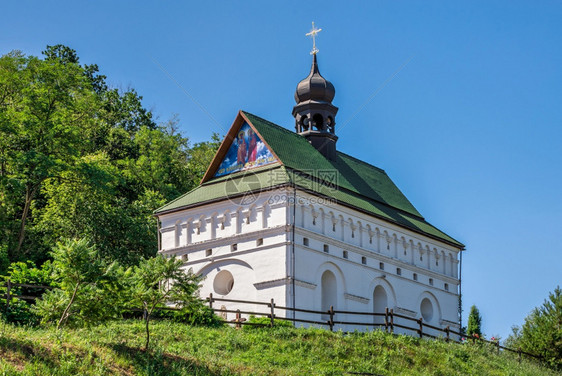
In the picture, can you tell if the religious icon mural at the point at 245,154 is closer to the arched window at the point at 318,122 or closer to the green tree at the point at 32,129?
the arched window at the point at 318,122

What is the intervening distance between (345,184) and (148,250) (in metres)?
12.6

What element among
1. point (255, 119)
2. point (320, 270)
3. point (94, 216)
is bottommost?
point (320, 270)

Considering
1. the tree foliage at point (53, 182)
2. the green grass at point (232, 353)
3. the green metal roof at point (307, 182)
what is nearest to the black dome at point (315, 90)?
the green metal roof at point (307, 182)

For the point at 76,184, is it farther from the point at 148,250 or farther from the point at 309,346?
the point at 309,346

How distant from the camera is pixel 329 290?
45594 mm

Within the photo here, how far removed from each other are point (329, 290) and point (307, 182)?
5435 mm

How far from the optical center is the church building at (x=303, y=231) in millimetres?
43438

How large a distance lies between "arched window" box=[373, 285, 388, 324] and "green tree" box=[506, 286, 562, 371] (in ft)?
24.1

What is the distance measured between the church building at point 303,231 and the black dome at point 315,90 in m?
0.07

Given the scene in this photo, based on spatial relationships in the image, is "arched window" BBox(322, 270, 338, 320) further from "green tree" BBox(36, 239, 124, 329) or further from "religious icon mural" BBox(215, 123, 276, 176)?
"green tree" BBox(36, 239, 124, 329)

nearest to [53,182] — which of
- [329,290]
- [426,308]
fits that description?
[329,290]

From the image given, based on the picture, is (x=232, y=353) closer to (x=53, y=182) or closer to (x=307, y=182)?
(x=307, y=182)

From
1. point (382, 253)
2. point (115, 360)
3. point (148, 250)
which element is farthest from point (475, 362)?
point (148, 250)

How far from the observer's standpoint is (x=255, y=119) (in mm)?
48281
